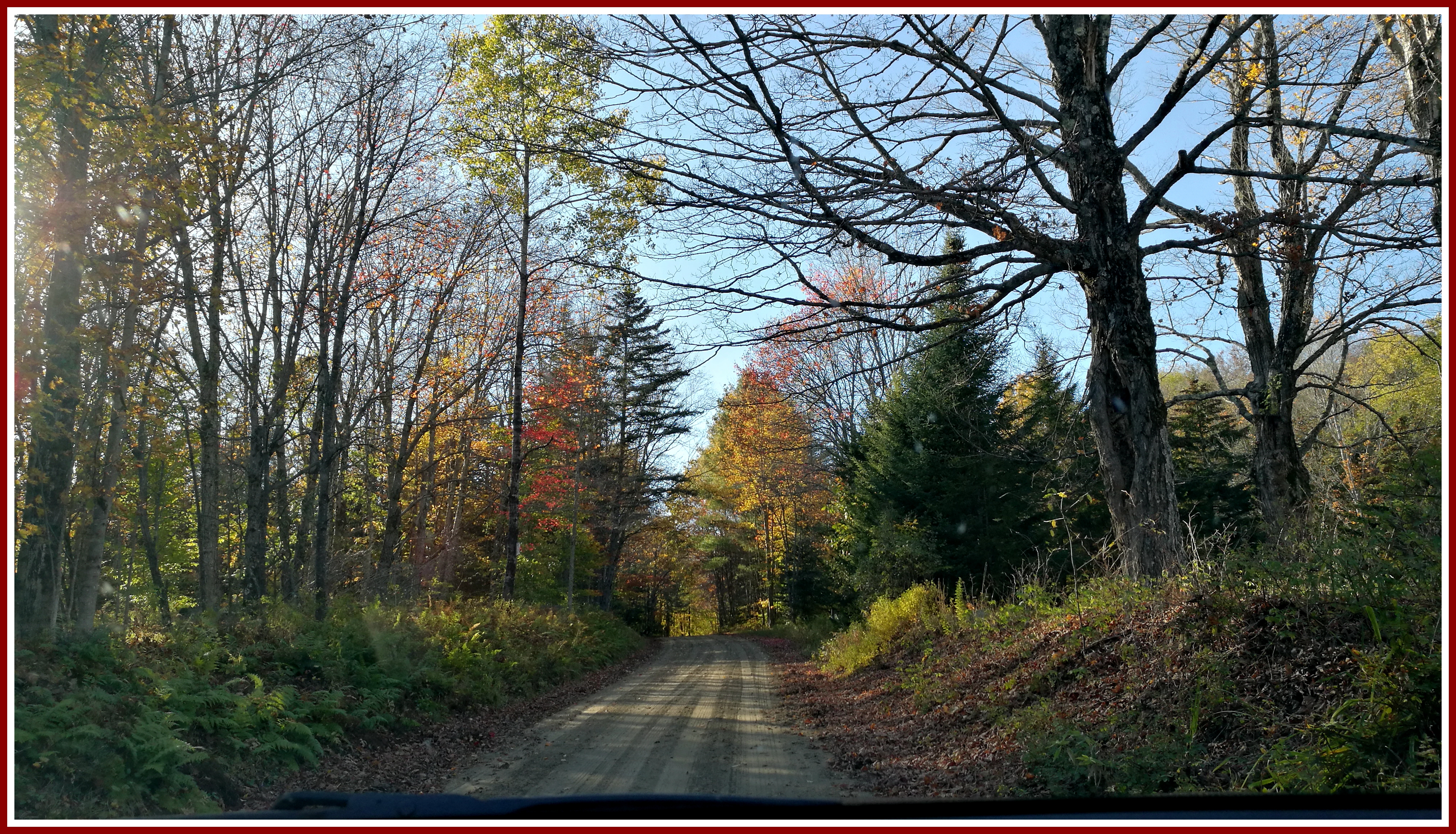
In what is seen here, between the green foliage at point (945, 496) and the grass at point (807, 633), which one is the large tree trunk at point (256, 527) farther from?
the grass at point (807, 633)

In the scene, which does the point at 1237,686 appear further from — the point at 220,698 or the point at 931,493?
the point at 931,493

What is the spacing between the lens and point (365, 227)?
1503cm

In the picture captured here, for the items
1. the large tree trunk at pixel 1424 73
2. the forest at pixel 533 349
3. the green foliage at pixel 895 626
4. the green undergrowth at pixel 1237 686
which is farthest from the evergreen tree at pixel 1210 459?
the green undergrowth at pixel 1237 686

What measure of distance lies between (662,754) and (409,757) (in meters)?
2.74

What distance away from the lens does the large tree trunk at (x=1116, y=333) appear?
8.40 metres

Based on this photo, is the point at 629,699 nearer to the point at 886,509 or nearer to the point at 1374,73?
the point at 886,509

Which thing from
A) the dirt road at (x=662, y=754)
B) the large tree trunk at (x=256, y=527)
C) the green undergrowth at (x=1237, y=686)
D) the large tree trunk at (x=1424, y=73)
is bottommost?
the dirt road at (x=662, y=754)

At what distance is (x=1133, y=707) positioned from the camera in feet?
21.0

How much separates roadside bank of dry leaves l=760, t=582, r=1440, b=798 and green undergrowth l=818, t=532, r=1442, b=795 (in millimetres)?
15

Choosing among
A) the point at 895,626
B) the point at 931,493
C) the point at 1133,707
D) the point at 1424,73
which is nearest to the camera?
the point at 1133,707

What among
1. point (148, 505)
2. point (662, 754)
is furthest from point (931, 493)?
point (148, 505)

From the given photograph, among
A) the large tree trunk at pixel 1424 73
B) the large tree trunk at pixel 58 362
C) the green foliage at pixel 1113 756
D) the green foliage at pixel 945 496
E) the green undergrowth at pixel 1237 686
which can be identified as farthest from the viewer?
the green foliage at pixel 945 496

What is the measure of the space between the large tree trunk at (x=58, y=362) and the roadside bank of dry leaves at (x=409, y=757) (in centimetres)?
285

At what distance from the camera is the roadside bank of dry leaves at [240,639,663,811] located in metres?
7.20
